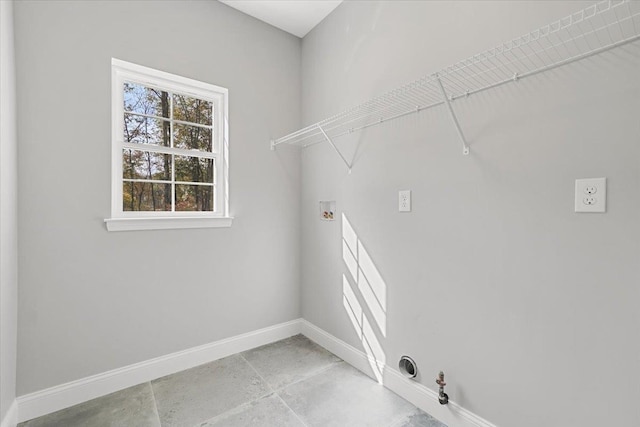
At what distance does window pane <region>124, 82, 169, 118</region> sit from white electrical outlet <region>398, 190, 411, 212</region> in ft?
5.62

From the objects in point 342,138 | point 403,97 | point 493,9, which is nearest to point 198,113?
point 342,138

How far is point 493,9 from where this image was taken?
1354 millimetres

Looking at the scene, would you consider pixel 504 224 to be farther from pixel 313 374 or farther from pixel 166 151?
pixel 166 151

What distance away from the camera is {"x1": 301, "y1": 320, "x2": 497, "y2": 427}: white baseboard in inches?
57.9

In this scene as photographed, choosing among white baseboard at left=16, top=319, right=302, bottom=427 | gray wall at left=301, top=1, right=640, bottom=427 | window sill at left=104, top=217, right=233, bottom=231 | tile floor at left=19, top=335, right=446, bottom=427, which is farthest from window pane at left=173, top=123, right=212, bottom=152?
tile floor at left=19, top=335, right=446, bottom=427

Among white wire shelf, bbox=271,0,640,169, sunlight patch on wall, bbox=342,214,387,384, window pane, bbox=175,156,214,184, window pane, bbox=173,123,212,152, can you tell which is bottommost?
sunlight patch on wall, bbox=342,214,387,384

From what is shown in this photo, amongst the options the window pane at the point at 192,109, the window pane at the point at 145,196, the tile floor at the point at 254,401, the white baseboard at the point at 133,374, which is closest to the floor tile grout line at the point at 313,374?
the tile floor at the point at 254,401

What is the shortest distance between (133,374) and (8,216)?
116 centimetres

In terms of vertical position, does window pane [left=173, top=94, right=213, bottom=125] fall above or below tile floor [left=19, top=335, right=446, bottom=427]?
above

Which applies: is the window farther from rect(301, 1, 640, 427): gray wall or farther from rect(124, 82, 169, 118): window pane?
rect(301, 1, 640, 427): gray wall

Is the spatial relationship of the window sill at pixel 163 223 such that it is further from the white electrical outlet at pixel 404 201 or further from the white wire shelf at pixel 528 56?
the white wire shelf at pixel 528 56

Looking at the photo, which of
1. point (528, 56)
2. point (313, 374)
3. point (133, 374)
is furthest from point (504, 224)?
point (133, 374)

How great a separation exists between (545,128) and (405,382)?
1.50 metres

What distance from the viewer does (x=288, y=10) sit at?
7.64 feet
